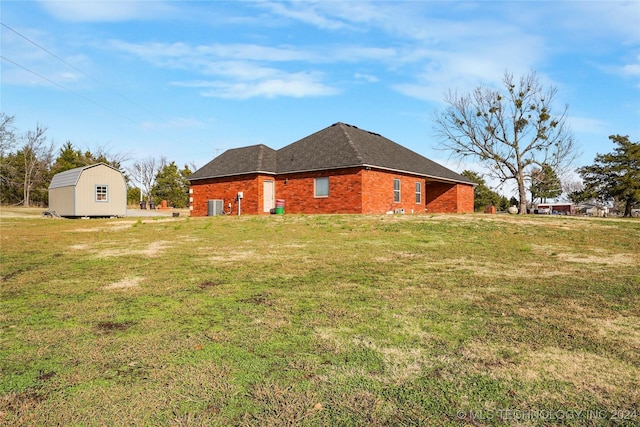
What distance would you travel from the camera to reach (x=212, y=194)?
93.9 feet

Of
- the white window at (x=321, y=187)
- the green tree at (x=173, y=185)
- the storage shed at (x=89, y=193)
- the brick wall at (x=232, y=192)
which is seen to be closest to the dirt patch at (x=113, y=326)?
the white window at (x=321, y=187)

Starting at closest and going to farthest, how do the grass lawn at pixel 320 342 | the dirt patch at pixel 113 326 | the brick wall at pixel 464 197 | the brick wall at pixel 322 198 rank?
the grass lawn at pixel 320 342 < the dirt patch at pixel 113 326 < the brick wall at pixel 322 198 < the brick wall at pixel 464 197

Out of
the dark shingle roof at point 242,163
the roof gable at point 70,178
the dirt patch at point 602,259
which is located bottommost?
the dirt patch at point 602,259

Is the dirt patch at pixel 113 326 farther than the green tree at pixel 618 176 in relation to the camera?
No

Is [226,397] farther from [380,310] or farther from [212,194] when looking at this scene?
[212,194]

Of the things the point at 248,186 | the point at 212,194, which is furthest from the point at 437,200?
the point at 212,194

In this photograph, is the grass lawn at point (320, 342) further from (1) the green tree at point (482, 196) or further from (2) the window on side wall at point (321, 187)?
(1) the green tree at point (482, 196)

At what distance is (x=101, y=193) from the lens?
27016 millimetres

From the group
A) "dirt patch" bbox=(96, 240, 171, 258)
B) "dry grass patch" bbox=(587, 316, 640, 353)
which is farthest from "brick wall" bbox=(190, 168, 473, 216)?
"dry grass patch" bbox=(587, 316, 640, 353)

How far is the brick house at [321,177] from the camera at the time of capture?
23.2 m

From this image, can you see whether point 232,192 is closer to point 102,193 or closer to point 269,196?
point 269,196

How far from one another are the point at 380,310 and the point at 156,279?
374 cm

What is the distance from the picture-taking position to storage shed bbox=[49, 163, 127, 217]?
25672 millimetres

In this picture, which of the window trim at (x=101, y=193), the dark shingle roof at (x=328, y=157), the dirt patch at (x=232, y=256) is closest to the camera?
the dirt patch at (x=232, y=256)
